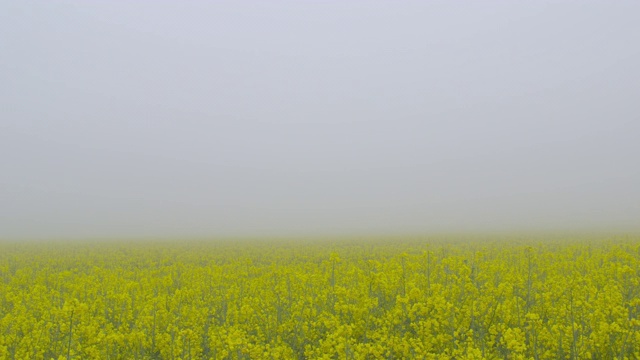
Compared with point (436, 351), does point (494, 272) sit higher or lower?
higher

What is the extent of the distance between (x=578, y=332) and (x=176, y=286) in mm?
11275

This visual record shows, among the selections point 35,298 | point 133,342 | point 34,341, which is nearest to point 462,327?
point 133,342

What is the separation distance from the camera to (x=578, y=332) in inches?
243

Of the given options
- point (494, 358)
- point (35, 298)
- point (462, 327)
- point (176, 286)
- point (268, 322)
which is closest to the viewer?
point (494, 358)

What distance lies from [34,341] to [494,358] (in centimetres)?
775

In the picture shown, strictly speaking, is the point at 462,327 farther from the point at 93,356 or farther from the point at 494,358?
the point at 93,356

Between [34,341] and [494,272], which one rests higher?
[494,272]

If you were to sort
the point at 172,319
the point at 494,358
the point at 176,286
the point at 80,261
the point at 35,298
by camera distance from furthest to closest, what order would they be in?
the point at 80,261
the point at 176,286
the point at 35,298
the point at 172,319
the point at 494,358

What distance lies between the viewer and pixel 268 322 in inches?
299

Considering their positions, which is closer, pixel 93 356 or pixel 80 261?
pixel 93 356

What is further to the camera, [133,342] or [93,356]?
[133,342]

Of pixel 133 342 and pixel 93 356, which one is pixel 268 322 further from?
pixel 93 356

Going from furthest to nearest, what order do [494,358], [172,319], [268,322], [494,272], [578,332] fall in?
1. [494,272]
2. [172,319]
3. [268,322]
4. [578,332]
5. [494,358]

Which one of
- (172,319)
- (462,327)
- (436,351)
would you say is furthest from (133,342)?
(462,327)
